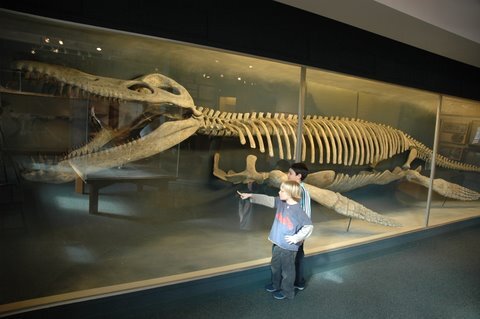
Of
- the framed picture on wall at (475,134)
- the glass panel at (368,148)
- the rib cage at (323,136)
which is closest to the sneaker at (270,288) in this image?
the glass panel at (368,148)

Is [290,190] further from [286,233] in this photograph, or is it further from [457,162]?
[457,162]

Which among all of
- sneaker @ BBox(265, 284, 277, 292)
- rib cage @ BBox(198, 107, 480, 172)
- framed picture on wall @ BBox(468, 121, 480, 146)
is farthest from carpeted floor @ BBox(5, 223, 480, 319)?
framed picture on wall @ BBox(468, 121, 480, 146)

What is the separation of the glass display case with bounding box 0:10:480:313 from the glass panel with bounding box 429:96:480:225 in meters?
1.19

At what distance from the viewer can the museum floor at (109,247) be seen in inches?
102

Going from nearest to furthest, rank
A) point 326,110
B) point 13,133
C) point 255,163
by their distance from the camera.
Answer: point 13,133
point 255,163
point 326,110

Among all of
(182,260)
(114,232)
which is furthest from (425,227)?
(114,232)

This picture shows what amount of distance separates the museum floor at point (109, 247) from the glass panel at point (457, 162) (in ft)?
9.03

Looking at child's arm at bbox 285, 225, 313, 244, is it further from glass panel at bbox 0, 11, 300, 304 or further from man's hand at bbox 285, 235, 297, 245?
glass panel at bbox 0, 11, 300, 304

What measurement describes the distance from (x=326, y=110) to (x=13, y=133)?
3275 mm

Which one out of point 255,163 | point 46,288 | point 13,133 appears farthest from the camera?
point 255,163

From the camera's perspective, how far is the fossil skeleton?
8.55 feet

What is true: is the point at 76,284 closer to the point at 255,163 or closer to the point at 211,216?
the point at 211,216

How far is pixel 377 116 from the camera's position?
4.86m

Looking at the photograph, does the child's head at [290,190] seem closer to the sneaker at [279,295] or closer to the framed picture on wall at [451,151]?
the sneaker at [279,295]
